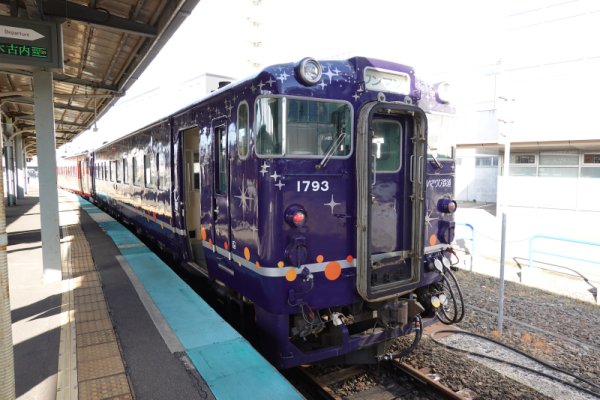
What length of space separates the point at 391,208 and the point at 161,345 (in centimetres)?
276

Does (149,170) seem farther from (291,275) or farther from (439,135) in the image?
(439,135)

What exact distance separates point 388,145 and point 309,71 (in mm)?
1276

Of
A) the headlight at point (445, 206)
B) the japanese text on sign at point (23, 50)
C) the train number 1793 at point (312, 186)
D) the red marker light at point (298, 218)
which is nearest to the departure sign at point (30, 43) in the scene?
the japanese text on sign at point (23, 50)

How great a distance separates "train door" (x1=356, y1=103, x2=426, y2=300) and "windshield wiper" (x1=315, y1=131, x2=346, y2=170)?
382 mm

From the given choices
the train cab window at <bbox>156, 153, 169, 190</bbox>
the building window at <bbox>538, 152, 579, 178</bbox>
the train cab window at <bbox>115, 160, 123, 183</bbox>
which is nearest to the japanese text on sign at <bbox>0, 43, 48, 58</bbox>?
the train cab window at <bbox>156, 153, 169, 190</bbox>

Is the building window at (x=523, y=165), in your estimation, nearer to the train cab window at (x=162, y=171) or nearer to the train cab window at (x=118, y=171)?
the train cab window at (x=118, y=171)

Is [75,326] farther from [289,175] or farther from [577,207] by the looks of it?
[577,207]

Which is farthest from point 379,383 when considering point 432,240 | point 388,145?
point 388,145

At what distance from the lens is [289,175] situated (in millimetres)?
3869

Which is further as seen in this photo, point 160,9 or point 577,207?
point 577,207

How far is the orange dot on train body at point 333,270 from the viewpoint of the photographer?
161 inches

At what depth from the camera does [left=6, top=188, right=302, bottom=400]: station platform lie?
3426 mm

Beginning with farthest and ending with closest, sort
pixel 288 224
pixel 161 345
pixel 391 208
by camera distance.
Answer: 1. pixel 391 208
2. pixel 161 345
3. pixel 288 224

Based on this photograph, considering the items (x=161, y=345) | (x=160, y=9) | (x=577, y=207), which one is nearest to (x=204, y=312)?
(x=161, y=345)
